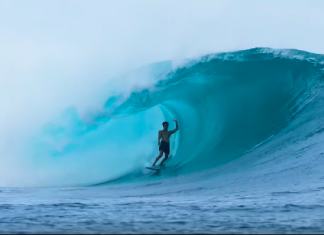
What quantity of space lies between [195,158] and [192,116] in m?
1.98

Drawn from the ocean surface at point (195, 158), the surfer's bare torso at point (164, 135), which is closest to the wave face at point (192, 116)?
the ocean surface at point (195, 158)

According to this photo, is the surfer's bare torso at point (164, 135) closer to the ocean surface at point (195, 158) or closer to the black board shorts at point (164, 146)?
the black board shorts at point (164, 146)

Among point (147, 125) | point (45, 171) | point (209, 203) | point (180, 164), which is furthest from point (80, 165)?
point (209, 203)

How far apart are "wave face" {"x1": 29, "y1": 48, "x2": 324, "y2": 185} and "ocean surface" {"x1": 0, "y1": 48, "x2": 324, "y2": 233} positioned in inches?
1.0

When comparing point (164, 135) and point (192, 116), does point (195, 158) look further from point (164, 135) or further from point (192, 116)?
point (192, 116)

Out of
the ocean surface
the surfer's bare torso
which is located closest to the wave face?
the ocean surface

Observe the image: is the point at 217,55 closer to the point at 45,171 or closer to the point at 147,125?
the point at 147,125

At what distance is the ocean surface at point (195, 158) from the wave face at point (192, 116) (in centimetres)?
2

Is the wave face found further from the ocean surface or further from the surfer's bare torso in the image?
the surfer's bare torso

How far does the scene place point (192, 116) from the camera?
397 inches

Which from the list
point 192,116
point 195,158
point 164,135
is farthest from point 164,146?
point 192,116

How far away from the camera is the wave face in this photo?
8484mm

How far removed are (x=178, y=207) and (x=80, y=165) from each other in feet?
20.3

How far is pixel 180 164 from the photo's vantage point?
811 centimetres
